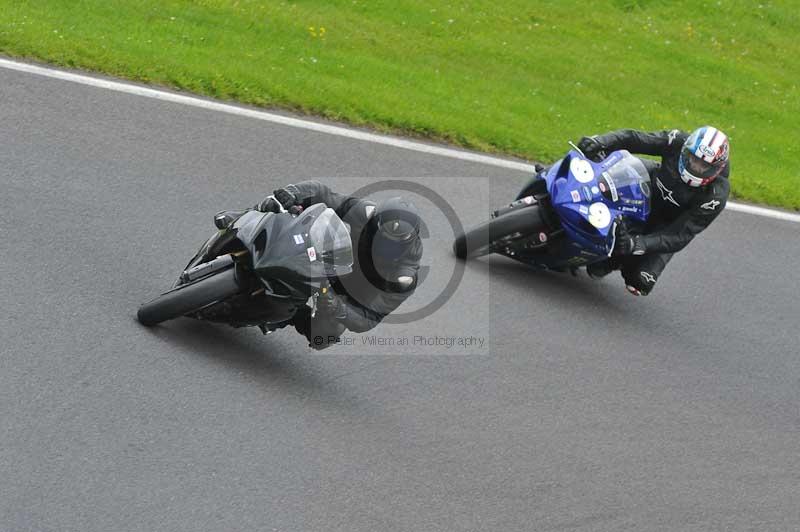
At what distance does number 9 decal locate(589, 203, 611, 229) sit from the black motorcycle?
9.13 feet

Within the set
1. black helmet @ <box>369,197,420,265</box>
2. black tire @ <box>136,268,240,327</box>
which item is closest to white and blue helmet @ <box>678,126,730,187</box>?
black helmet @ <box>369,197,420,265</box>

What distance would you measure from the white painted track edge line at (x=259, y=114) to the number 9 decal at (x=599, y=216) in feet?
8.96

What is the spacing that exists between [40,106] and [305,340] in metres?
3.81

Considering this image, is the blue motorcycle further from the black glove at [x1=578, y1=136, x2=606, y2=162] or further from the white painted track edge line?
the white painted track edge line


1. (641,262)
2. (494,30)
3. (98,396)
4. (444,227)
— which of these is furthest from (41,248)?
(494,30)

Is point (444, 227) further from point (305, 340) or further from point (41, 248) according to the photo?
point (41, 248)

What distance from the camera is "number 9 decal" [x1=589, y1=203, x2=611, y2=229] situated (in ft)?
28.8

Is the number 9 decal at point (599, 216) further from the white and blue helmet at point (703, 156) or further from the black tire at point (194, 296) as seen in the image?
the black tire at point (194, 296)

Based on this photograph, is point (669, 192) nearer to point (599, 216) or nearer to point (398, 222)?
point (599, 216)

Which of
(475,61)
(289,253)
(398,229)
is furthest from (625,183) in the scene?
(475,61)

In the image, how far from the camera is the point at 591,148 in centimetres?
899

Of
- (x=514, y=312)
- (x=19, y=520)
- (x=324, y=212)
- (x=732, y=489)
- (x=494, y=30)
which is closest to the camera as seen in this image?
(x=19, y=520)

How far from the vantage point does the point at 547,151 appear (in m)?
12.1

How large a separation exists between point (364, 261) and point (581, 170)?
259cm
